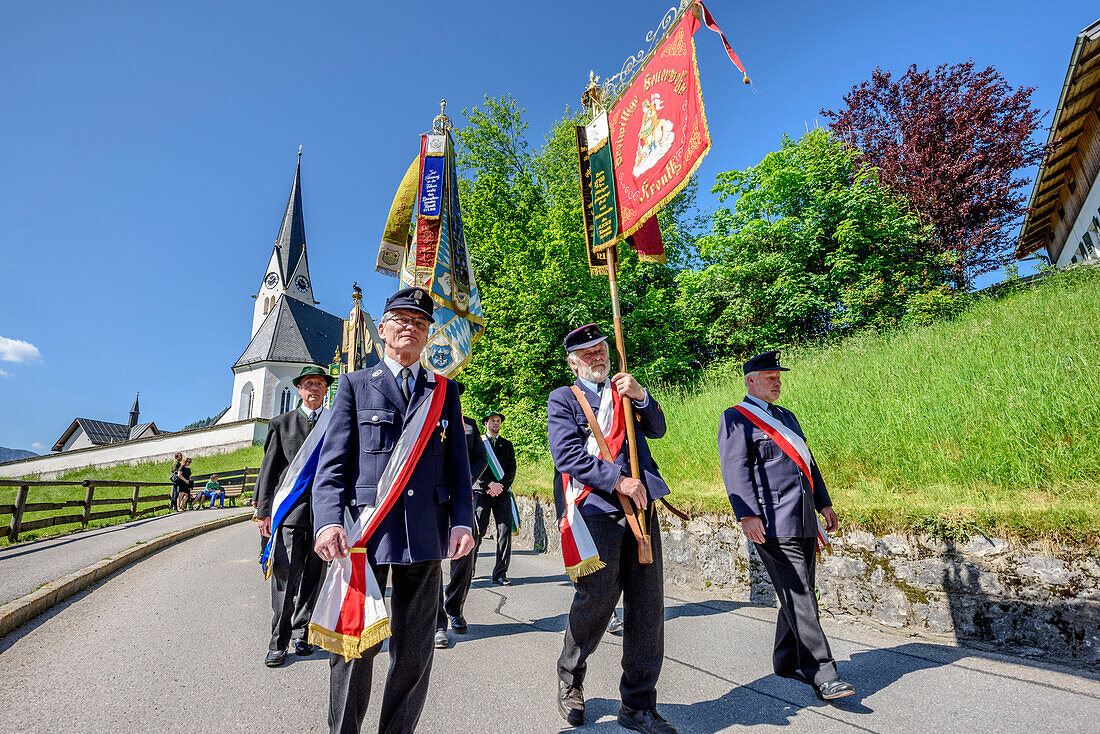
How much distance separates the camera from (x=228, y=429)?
39625mm

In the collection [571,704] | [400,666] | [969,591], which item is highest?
[400,666]

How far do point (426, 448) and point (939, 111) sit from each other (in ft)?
64.8

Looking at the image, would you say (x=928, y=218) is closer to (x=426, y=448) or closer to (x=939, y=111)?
(x=939, y=111)

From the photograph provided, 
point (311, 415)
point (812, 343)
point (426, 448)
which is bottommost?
point (426, 448)

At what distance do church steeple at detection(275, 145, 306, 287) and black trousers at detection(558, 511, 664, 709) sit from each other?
212 ft

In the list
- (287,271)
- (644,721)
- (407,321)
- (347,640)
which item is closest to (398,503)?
(347,640)

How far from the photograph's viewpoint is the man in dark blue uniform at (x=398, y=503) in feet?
7.15

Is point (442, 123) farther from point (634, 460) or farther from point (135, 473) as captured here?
point (135, 473)

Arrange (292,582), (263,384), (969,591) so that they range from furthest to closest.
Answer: (263,384), (292,582), (969,591)

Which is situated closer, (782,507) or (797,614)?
(797,614)

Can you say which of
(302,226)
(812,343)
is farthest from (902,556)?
(302,226)

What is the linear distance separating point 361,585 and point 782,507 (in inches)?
96.7

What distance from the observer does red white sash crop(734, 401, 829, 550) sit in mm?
3379

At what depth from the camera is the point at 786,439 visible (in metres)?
3.43
